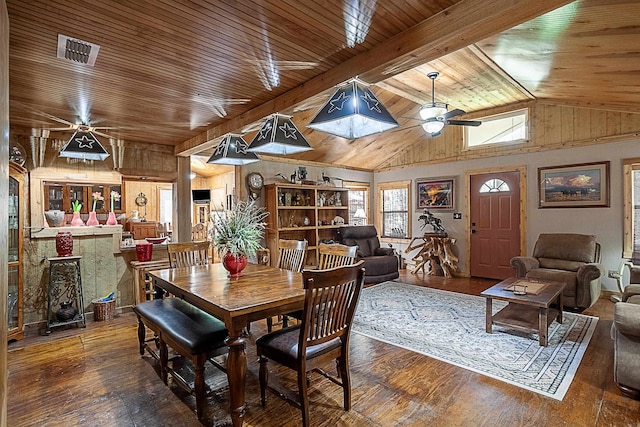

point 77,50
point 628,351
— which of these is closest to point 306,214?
point 77,50

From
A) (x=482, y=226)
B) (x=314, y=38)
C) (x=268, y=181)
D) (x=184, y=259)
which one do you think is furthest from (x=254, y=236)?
(x=482, y=226)

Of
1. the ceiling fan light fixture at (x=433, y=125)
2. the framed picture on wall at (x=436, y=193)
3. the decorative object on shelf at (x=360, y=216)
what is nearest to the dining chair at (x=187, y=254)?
the ceiling fan light fixture at (x=433, y=125)

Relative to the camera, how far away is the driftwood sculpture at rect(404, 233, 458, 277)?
658 centimetres

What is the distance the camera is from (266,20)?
2021 mm

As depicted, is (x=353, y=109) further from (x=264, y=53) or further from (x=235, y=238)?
(x=235, y=238)

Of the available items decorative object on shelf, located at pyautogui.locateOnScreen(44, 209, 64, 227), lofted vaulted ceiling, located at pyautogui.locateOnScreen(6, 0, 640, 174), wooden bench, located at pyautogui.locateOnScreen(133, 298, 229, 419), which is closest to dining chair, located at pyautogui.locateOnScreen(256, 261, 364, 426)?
wooden bench, located at pyautogui.locateOnScreen(133, 298, 229, 419)

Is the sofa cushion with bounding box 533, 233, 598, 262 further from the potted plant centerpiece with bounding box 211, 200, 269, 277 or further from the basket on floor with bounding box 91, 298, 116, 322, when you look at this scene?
the basket on floor with bounding box 91, 298, 116, 322

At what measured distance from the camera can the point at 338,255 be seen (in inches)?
118

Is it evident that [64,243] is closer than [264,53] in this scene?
No

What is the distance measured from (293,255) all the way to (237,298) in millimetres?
1462

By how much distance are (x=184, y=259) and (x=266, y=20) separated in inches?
104

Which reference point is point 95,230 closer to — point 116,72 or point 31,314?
point 31,314

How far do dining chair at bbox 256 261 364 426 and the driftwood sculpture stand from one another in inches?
196

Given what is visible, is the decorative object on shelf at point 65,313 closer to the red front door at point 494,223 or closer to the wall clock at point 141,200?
the wall clock at point 141,200
